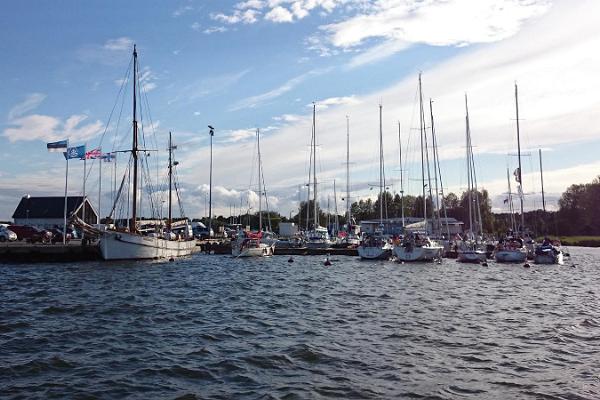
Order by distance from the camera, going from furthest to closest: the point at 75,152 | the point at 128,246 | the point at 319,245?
1. the point at 319,245
2. the point at 75,152
3. the point at 128,246

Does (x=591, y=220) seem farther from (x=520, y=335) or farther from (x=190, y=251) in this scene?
(x=520, y=335)

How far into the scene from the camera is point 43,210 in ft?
342

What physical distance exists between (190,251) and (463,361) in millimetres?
64435

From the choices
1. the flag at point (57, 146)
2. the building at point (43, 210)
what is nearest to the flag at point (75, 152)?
the flag at point (57, 146)

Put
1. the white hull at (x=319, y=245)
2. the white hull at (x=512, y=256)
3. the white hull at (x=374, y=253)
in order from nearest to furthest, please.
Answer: the white hull at (x=512, y=256) → the white hull at (x=374, y=253) → the white hull at (x=319, y=245)

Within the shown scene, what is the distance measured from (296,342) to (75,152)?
53.3 meters

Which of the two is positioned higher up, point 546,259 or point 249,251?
point 249,251

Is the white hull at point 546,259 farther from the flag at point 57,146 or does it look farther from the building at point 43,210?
the building at point 43,210

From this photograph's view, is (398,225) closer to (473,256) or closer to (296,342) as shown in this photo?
(473,256)

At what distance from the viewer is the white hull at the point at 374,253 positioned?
64750 millimetres

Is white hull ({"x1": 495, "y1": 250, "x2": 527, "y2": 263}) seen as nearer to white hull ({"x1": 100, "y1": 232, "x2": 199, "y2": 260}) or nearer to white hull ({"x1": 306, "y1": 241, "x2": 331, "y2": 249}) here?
white hull ({"x1": 306, "y1": 241, "x2": 331, "y2": 249})

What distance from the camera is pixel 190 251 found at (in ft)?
252

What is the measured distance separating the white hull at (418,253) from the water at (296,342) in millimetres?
24273

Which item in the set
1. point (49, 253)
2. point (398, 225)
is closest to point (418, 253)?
point (49, 253)
